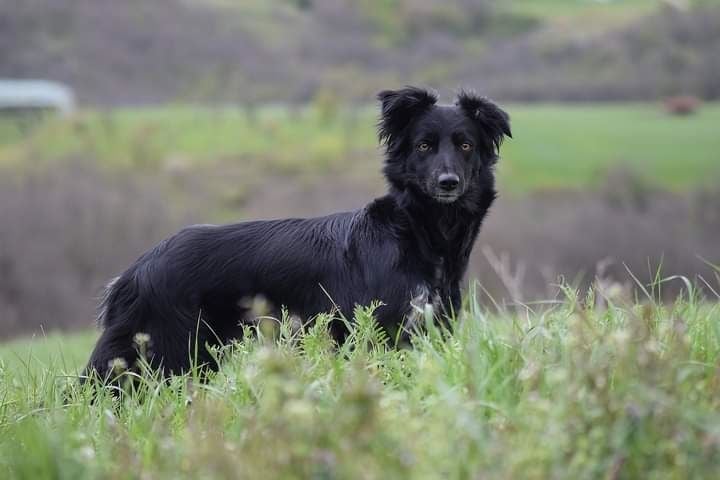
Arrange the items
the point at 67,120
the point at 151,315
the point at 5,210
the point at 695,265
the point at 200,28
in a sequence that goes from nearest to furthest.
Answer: the point at 151,315 < the point at 695,265 < the point at 5,210 < the point at 67,120 < the point at 200,28

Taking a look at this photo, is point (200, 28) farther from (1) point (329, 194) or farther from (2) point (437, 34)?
(1) point (329, 194)

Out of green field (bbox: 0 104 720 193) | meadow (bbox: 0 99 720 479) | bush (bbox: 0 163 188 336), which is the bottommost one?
bush (bbox: 0 163 188 336)

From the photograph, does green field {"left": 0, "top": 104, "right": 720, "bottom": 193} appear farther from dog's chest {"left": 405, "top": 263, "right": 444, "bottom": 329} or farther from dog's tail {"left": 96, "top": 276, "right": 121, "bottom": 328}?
dog's chest {"left": 405, "top": 263, "right": 444, "bottom": 329}

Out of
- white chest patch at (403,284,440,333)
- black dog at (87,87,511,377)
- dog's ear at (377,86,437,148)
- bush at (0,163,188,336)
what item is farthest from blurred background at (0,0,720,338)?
white chest patch at (403,284,440,333)

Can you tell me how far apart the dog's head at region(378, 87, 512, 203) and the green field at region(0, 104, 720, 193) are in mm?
41027

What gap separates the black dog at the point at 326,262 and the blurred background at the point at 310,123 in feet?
85.1

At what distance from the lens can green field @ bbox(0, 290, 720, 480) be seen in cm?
268

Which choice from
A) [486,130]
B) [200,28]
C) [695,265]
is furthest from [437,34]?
[486,130]

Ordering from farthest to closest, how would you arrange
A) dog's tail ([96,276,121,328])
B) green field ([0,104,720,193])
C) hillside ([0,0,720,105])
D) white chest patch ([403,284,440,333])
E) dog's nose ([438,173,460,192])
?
hillside ([0,0,720,105]) < green field ([0,104,720,193]) < dog's nose ([438,173,460,192]) < dog's tail ([96,276,121,328]) < white chest patch ([403,284,440,333])

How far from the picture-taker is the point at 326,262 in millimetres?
5512

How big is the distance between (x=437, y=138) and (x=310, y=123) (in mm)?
49541

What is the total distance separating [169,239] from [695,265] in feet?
108

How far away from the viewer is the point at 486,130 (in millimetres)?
6145

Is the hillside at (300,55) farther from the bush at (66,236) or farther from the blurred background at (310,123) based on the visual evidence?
the bush at (66,236)
